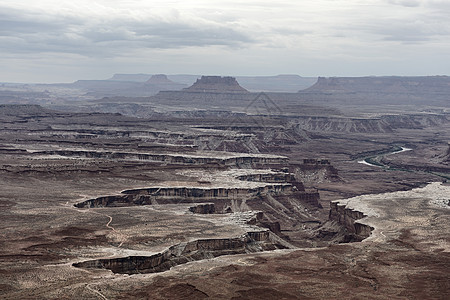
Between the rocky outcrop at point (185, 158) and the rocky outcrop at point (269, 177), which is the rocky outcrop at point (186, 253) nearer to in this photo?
the rocky outcrop at point (269, 177)

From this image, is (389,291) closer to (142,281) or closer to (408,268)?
(408,268)

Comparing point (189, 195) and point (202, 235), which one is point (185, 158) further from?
point (202, 235)

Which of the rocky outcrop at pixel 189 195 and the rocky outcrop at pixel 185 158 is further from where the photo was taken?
the rocky outcrop at pixel 185 158

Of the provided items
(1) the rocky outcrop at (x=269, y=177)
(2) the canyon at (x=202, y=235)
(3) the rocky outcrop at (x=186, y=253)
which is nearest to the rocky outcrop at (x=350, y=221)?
(2) the canyon at (x=202, y=235)

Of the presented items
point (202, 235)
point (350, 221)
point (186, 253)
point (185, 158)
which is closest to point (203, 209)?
point (350, 221)

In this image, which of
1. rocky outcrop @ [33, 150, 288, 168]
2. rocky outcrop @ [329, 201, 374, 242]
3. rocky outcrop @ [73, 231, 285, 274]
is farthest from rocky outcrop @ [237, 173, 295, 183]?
rocky outcrop @ [73, 231, 285, 274]

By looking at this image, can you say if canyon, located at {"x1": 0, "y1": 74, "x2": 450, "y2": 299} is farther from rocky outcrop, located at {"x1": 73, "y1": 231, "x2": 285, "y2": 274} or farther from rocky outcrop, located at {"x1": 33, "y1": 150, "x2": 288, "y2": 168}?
rocky outcrop, located at {"x1": 33, "y1": 150, "x2": 288, "y2": 168}

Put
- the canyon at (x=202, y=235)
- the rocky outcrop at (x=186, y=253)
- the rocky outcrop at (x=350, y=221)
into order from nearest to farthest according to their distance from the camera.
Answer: the canyon at (x=202, y=235) < the rocky outcrop at (x=186, y=253) < the rocky outcrop at (x=350, y=221)
